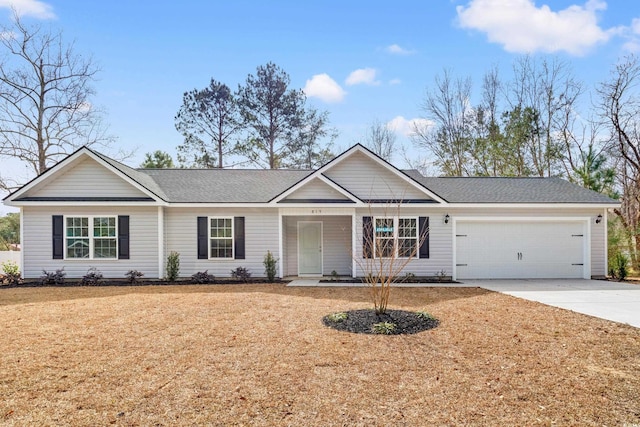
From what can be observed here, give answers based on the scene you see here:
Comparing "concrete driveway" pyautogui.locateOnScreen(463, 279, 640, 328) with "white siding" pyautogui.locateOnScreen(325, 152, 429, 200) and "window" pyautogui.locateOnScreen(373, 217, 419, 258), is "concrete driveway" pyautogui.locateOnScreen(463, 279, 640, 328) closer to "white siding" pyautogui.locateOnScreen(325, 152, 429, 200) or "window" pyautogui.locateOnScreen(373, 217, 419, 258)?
"window" pyautogui.locateOnScreen(373, 217, 419, 258)

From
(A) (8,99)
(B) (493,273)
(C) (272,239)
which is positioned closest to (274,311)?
(C) (272,239)

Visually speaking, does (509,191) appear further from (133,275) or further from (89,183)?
(89,183)

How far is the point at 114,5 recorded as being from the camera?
13359 millimetres

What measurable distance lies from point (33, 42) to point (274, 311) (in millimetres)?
23116

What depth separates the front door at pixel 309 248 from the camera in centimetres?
1518

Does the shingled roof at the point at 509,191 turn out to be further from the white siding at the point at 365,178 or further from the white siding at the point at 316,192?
the white siding at the point at 316,192

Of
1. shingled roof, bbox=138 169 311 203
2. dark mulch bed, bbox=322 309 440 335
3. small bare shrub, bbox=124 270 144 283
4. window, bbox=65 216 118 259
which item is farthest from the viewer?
shingled roof, bbox=138 169 311 203

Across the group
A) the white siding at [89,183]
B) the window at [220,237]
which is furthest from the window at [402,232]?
the white siding at [89,183]

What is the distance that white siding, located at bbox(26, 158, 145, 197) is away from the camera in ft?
44.9

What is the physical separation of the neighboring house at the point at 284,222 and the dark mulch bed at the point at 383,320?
5.85m

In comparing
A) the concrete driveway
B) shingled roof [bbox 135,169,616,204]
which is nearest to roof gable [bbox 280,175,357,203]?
shingled roof [bbox 135,169,616,204]

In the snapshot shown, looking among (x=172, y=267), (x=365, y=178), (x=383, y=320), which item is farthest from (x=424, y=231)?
(x=172, y=267)

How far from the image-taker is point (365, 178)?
1441 centimetres

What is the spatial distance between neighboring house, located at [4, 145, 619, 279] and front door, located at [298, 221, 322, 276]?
2.43ft
